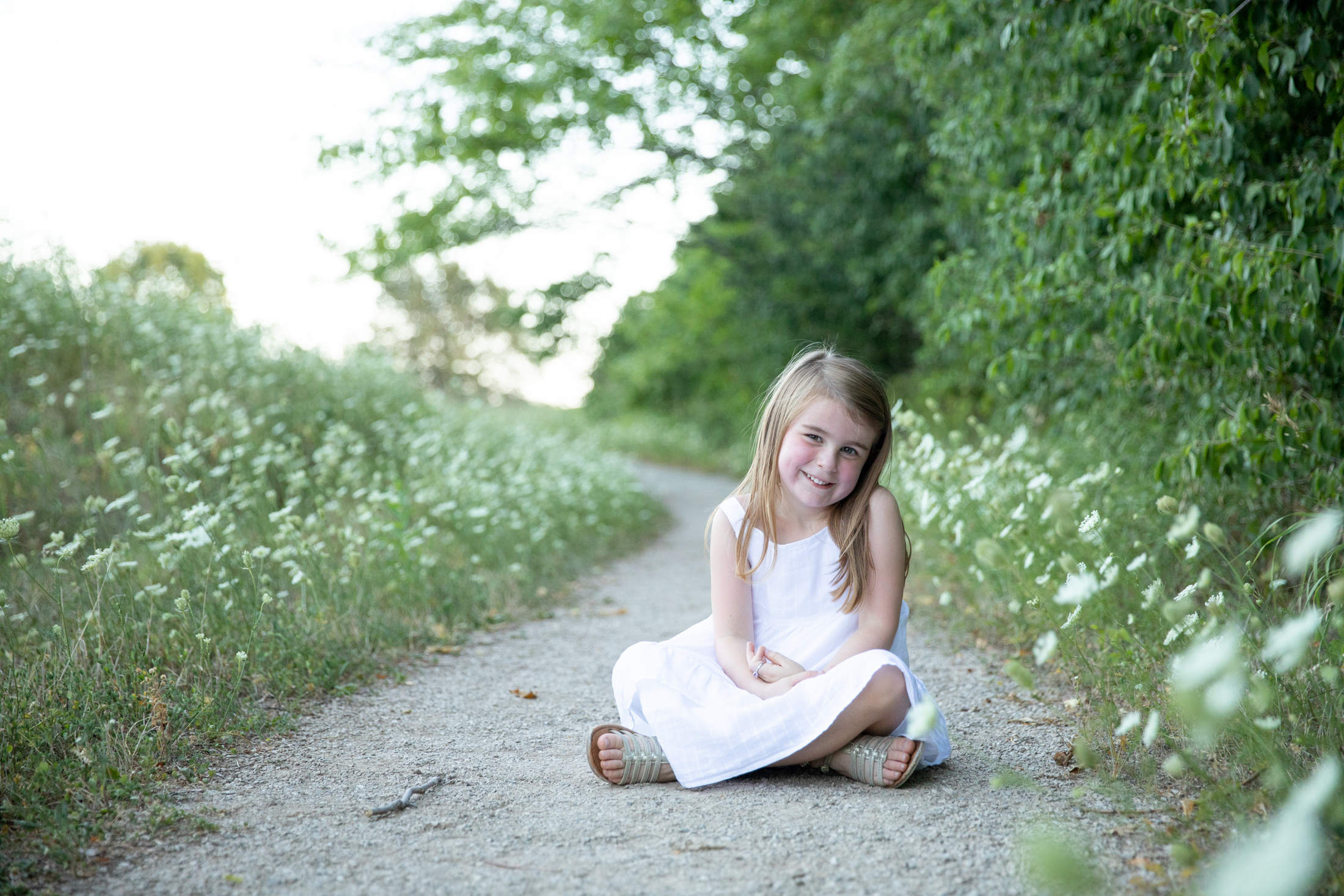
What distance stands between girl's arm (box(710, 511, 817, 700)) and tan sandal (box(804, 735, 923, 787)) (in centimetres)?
40

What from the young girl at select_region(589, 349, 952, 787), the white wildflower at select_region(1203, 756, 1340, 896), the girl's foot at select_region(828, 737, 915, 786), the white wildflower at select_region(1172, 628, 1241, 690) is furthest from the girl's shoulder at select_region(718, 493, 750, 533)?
the white wildflower at select_region(1203, 756, 1340, 896)

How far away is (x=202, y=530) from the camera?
11.7 feet

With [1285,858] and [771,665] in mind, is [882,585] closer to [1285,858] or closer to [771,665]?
[771,665]

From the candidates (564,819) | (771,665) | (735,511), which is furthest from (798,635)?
(564,819)

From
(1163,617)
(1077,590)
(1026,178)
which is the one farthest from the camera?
(1026,178)

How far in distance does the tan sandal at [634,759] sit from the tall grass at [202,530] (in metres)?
1.11

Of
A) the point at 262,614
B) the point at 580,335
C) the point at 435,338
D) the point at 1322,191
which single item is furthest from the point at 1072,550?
the point at 435,338

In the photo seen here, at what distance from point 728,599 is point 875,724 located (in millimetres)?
568

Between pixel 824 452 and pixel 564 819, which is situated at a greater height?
pixel 824 452

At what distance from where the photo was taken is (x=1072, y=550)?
11.5ft

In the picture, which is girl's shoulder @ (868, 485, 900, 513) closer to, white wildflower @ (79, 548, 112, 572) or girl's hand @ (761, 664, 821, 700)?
girl's hand @ (761, 664, 821, 700)

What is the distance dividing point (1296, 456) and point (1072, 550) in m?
0.95

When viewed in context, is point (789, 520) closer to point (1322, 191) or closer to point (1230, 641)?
point (1230, 641)

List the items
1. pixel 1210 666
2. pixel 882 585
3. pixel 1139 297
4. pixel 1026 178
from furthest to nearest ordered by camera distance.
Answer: pixel 1026 178 → pixel 1139 297 → pixel 882 585 → pixel 1210 666
